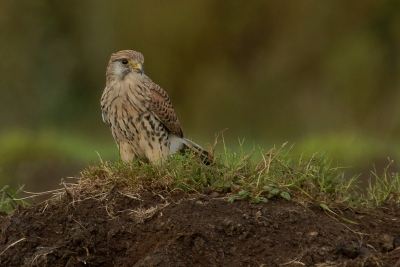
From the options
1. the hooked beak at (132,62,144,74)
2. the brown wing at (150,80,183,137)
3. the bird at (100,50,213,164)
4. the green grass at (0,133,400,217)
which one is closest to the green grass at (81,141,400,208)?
the green grass at (0,133,400,217)

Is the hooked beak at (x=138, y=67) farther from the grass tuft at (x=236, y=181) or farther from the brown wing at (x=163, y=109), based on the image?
the grass tuft at (x=236, y=181)

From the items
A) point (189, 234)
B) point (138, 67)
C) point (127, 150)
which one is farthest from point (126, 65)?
point (189, 234)

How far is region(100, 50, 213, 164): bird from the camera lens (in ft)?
22.1

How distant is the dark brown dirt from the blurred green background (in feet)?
19.3

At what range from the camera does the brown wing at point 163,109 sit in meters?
6.86

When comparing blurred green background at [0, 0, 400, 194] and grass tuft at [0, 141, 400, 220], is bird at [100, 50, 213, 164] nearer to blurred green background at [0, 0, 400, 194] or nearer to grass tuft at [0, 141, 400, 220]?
grass tuft at [0, 141, 400, 220]

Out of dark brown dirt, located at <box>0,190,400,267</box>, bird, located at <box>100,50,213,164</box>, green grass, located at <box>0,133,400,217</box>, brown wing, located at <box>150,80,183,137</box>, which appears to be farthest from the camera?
brown wing, located at <box>150,80,183,137</box>

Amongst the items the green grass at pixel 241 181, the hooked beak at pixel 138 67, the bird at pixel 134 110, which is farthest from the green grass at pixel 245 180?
the hooked beak at pixel 138 67

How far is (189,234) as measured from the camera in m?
4.68

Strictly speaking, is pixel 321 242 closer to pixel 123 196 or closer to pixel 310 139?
pixel 123 196

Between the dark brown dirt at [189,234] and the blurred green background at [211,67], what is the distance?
588cm

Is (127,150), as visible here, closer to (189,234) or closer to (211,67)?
(189,234)

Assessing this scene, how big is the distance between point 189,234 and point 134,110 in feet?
7.43

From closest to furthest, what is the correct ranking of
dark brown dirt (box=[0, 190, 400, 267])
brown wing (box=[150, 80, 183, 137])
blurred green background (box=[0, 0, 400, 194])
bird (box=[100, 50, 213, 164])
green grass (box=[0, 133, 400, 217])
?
dark brown dirt (box=[0, 190, 400, 267]) < green grass (box=[0, 133, 400, 217]) < bird (box=[100, 50, 213, 164]) < brown wing (box=[150, 80, 183, 137]) < blurred green background (box=[0, 0, 400, 194])
